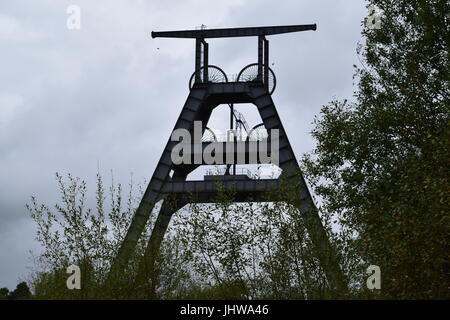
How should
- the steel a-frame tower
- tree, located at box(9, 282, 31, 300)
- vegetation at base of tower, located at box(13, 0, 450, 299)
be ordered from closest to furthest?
vegetation at base of tower, located at box(13, 0, 450, 299) → the steel a-frame tower → tree, located at box(9, 282, 31, 300)

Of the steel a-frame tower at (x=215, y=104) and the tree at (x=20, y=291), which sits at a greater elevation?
the steel a-frame tower at (x=215, y=104)

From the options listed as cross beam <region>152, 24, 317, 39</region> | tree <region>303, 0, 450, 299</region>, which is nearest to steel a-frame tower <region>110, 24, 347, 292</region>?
cross beam <region>152, 24, 317, 39</region>

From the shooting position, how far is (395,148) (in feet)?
110

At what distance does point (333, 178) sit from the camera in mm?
34875

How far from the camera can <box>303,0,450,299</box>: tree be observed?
902 inches

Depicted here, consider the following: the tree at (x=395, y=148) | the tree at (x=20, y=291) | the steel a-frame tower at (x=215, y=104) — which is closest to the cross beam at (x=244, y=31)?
the steel a-frame tower at (x=215, y=104)

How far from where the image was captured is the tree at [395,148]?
22.9 meters

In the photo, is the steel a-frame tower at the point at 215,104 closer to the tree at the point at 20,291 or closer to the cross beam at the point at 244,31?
the cross beam at the point at 244,31

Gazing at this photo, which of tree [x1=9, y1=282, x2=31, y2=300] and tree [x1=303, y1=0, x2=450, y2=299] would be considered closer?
tree [x1=303, y1=0, x2=450, y2=299]

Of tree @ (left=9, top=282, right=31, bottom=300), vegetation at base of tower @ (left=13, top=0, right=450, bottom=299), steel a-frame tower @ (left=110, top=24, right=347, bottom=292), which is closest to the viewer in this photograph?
vegetation at base of tower @ (left=13, top=0, right=450, bottom=299)

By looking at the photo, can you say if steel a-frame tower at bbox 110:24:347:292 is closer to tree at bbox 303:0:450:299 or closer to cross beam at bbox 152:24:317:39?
cross beam at bbox 152:24:317:39

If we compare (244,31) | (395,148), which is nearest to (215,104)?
(244,31)

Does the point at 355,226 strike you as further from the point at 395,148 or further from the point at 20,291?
the point at 20,291
